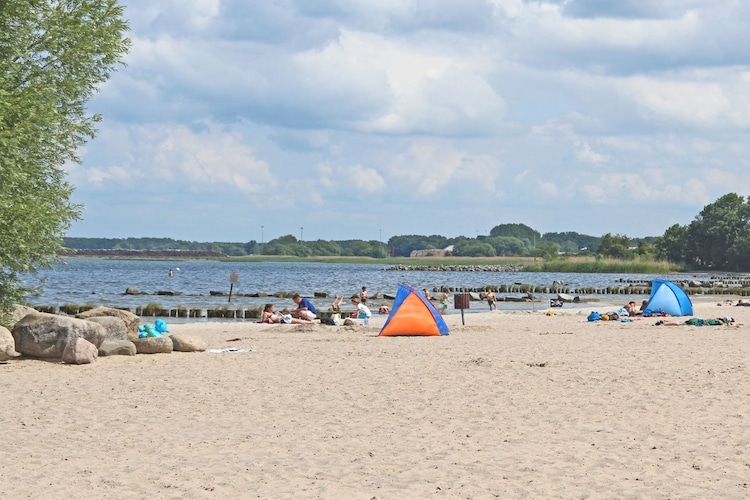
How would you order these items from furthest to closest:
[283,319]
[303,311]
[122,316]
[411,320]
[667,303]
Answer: [667,303]
[303,311]
[283,319]
[411,320]
[122,316]

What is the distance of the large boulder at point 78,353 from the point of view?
640 inches

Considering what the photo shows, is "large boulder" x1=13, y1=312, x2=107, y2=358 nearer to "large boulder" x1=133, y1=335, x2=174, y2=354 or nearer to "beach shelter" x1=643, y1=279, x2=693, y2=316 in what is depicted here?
"large boulder" x1=133, y1=335, x2=174, y2=354

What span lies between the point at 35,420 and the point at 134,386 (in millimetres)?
2756

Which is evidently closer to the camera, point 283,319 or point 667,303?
point 283,319

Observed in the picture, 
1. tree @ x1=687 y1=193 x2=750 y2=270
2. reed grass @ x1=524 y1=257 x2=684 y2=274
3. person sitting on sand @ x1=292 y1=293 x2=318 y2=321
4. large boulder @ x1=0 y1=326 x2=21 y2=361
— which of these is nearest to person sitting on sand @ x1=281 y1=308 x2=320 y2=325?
person sitting on sand @ x1=292 y1=293 x2=318 y2=321

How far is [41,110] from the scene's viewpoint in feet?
53.2

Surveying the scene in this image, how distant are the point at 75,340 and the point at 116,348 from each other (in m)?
1.24

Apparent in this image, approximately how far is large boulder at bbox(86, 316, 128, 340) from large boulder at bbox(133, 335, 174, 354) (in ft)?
1.69

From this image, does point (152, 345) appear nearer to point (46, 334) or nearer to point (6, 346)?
point (46, 334)

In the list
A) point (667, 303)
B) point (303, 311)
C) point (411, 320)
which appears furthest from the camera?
point (667, 303)

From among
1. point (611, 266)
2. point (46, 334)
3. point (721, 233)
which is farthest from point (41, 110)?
point (721, 233)

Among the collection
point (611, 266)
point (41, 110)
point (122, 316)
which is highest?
point (41, 110)

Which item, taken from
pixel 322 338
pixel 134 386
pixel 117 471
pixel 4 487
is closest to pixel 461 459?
pixel 117 471

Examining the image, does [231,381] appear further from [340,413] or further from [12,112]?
[12,112]
